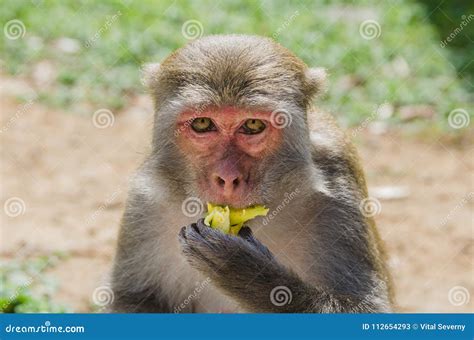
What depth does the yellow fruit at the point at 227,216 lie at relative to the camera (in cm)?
521

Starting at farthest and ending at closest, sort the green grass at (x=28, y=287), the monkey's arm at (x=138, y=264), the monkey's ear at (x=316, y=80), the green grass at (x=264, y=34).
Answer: the green grass at (x=264, y=34), the green grass at (x=28, y=287), the monkey's arm at (x=138, y=264), the monkey's ear at (x=316, y=80)

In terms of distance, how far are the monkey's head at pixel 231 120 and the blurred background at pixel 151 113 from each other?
1590 mm

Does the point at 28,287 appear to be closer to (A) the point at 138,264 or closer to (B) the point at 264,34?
(A) the point at 138,264

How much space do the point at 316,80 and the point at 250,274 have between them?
1.32m

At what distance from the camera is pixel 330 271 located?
5.91m

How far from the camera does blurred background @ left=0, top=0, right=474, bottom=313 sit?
8.12m

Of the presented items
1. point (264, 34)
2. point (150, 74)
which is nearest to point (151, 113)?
point (264, 34)

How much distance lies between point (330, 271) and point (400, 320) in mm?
619

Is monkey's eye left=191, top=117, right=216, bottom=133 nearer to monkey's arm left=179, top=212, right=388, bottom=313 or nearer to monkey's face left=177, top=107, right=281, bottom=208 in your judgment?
monkey's face left=177, top=107, right=281, bottom=208

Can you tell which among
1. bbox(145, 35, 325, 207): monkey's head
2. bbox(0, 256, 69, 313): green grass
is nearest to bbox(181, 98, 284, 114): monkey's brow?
bbox(145, 35, 325, 207): monkey's head

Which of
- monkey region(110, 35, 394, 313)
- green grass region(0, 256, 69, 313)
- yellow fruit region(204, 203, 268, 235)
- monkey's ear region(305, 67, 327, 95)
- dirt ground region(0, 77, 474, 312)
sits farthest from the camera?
dirt ground region(0, 77, 474, 312)

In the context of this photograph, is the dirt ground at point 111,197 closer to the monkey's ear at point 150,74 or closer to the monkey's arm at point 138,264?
the monkey's arm at point 138,264

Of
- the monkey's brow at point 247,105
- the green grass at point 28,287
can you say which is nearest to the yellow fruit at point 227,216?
the monkey's brow at point 247,105

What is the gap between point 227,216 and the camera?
5.22 meters
